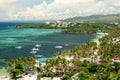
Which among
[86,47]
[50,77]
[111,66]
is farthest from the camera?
[86,47]

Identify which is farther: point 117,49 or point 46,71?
point 117,49

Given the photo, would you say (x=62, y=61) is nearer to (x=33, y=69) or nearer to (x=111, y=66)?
(x=33, y=69)

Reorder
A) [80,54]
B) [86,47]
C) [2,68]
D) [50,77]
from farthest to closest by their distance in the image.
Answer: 1. [86,47]
2. [80,54]
3. [2,68]
4. [50,77]

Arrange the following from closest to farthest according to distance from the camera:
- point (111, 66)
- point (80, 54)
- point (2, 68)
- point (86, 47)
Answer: point (111, 66), point (2, 68), point (80, 54), point (86, 47)

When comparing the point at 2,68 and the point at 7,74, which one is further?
the point at 2,68

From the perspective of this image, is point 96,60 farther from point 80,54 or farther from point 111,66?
point 111,66

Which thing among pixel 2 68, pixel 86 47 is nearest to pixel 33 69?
pixel 2 68

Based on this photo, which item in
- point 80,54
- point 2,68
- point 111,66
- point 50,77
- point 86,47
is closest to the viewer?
point 50,77

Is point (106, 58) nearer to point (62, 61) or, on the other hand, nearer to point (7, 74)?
point (62, 61)

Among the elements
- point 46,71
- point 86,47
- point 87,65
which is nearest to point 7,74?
point 46,71
